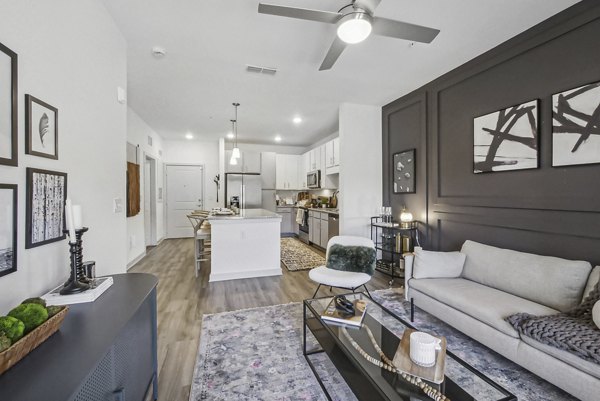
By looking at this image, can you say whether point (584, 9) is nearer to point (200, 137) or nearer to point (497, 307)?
point (497, 307)

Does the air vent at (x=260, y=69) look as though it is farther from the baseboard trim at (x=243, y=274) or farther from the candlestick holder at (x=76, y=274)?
the baseboard trim at (x=243, y=274)

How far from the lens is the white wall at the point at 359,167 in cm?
434

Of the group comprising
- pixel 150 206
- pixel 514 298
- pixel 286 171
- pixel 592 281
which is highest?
pixel 286 171

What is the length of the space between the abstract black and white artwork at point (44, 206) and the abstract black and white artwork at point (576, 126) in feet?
12.0

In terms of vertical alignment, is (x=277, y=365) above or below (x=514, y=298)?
below

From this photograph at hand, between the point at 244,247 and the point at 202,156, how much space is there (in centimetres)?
431

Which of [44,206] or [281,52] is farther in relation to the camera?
[281,52]

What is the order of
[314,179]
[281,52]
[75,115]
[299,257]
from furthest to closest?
[314,179]
[299,257]
[281,52]
[75,115]

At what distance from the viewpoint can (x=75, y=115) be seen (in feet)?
5.45

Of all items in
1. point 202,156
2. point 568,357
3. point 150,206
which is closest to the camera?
point 568,357

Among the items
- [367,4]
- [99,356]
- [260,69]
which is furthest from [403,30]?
[99,356]

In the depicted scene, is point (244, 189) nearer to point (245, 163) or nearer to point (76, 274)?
point (245, 163)

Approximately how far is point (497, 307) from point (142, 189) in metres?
5.84

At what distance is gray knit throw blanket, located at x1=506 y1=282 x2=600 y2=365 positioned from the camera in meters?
1.44
